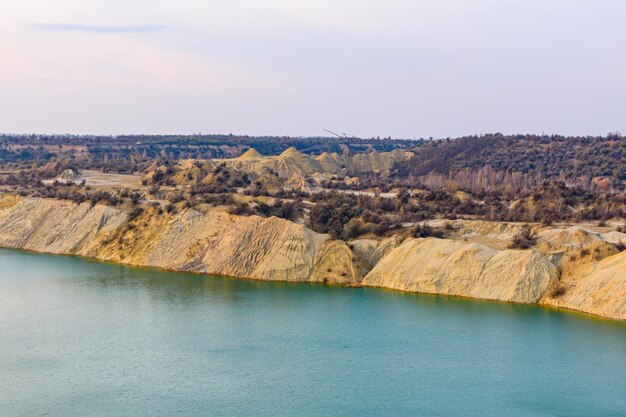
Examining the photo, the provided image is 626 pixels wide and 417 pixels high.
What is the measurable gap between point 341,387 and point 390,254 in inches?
730

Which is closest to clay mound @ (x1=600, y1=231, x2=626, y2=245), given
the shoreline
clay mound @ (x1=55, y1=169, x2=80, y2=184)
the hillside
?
the shoreline

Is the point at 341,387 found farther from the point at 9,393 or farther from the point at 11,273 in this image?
the point at 11,273

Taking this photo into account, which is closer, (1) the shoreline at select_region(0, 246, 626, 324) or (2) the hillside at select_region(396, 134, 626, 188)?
(1) the shoreline at select_region(0, 246, 626, 324)

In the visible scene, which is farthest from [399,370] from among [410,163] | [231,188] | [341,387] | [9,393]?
[410,163]

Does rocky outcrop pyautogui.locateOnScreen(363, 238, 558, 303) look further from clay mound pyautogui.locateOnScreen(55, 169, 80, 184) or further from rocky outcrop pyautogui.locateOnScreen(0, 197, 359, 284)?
clay mound pyautogui.locateOnScreen(55, 169, 80, 184)

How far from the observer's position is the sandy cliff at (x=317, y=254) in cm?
3975

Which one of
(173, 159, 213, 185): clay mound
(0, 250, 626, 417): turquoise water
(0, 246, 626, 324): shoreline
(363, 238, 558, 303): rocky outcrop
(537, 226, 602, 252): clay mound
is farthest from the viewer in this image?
(173, 159, 213, 185): clay mound

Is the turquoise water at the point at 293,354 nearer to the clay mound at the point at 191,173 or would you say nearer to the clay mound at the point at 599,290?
the clay mound at the point at 599,290

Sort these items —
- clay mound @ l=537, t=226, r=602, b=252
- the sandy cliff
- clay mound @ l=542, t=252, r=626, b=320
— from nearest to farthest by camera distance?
clay mound @ l=542, t=252, r=626, b=320 → the sandy cliff → clay mound @ l=537, t=226, r=602, b=252

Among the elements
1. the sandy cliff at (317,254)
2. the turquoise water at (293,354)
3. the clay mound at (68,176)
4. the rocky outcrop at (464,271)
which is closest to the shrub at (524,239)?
the sandy cliff at (317,254)

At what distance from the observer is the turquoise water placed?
25953mm

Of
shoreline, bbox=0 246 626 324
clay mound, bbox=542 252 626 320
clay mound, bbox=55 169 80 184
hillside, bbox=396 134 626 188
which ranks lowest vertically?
shoreline, bbox=0 246 626 324

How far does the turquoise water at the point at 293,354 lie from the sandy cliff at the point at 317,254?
143 cm

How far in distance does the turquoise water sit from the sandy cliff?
1.43 m
